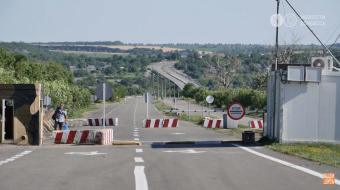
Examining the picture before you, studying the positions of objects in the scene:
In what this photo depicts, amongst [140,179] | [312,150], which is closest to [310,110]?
[312,150]

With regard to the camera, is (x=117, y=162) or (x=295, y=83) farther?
(x=295, y=83)

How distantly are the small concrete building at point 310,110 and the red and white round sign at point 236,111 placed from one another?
3.35 meters

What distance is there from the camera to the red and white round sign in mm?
25859

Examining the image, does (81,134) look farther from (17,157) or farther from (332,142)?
(332,142)

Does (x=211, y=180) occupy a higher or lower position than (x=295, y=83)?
lower

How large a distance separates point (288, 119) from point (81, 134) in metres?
8.11

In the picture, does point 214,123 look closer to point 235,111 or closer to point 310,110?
point 235,111

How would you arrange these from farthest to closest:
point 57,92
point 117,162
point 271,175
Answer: point 57,92
point 117,162
point 271,175

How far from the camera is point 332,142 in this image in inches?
886

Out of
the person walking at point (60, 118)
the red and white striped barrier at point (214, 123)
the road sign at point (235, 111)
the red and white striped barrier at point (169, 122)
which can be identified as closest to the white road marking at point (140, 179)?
the road sign at point (235, 111)

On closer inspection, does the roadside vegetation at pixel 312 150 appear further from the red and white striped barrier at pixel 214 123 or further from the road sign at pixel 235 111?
the red and white striped barrier at pixel 214 123

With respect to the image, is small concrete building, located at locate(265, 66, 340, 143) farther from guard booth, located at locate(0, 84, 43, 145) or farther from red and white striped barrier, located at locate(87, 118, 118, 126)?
red and white striped barrier, located at locate(87, 118, 118, 126)

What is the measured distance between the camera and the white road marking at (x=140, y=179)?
12.0 metres

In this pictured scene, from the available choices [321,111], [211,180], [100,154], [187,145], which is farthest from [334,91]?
[211,180]
